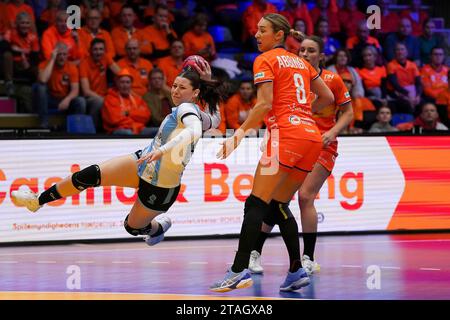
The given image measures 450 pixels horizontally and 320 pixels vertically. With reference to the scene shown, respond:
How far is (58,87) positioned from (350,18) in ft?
19.4

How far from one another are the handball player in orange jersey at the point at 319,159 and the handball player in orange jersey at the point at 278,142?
37.1 inches

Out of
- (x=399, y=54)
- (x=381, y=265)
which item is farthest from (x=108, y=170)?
(x=399, y=54)

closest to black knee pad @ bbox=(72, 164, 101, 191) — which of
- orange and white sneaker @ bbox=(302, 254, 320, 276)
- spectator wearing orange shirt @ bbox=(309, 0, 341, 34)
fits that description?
orange and white sneaker @ bbox=(302, 254, 320, 276)

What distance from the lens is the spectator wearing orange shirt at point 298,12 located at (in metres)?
15.0

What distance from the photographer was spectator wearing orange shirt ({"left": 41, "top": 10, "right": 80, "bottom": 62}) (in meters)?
12.8

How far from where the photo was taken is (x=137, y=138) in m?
11.3

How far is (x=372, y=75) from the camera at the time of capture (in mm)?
14453

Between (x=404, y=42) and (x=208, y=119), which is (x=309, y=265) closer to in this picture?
(x=208, y=119)

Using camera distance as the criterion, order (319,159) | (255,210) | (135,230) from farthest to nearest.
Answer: (319,159), (135,230), (255,210)

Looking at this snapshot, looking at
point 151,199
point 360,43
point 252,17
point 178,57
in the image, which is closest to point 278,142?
point 151,199

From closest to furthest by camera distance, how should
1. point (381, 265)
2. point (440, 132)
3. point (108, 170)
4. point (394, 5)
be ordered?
→ point (108, 170) → point (381, 265) → point (440, 132) → point (394, 5)
